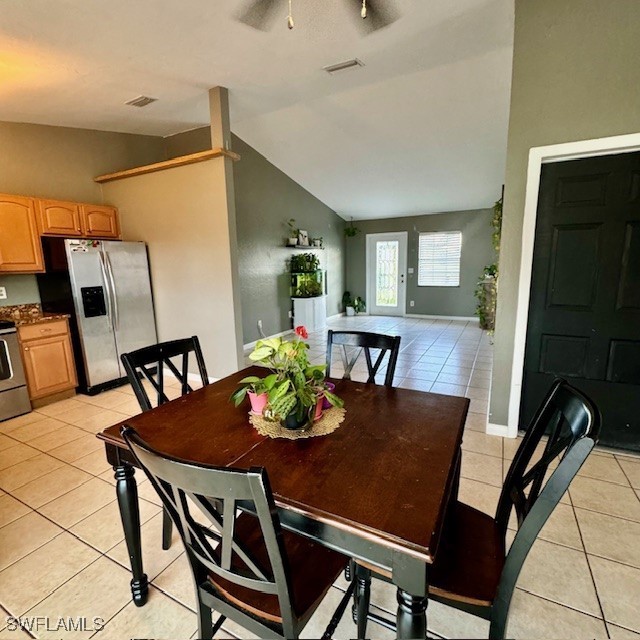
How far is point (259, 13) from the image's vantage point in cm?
203

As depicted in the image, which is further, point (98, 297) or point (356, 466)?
point (98, 297)

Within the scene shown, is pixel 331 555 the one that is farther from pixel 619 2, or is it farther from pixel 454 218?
pixel 454 218

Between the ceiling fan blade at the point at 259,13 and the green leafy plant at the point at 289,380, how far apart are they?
200 centimetres

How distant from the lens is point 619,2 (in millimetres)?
2029

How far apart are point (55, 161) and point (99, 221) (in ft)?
2.30

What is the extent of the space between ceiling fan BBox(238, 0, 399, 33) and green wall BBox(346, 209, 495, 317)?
18.2 feet

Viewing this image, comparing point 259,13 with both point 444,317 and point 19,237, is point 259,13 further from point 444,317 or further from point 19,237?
point 444,317

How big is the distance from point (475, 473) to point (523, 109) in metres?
2.44

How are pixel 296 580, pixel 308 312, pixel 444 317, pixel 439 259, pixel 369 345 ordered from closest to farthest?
pixel 296 580, pixel 369 345, pixel 308 312, pixel 439 259, pixel 444 317

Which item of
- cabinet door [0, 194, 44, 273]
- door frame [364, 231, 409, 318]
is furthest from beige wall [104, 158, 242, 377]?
door frame [364, 231, 409, 318]

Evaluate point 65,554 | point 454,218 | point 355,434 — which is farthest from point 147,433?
point 454,218

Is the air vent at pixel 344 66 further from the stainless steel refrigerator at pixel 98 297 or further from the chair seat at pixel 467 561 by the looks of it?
the chair seat at pixel 467 561

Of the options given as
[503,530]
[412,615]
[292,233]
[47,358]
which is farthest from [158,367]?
[292,233]

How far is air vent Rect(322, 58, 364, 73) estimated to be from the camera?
2961 mm
